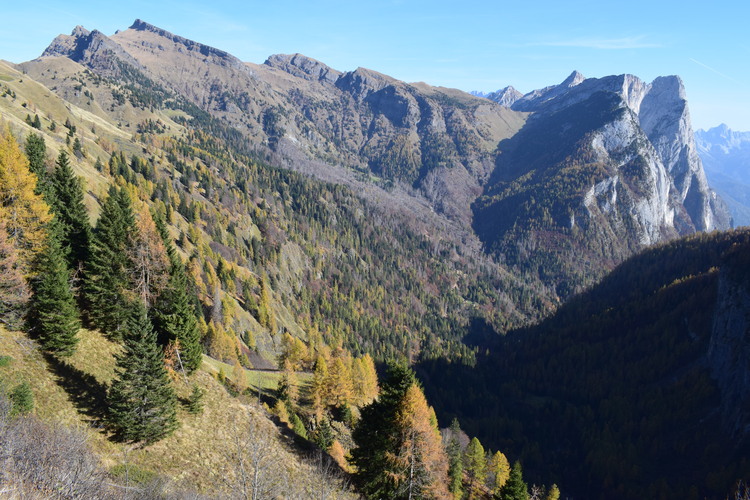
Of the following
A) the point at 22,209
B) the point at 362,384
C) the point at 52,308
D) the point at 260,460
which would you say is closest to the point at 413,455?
the point at 260,460

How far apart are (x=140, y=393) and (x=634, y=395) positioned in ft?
565

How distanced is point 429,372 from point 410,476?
15269 centimetres

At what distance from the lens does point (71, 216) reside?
39719mm

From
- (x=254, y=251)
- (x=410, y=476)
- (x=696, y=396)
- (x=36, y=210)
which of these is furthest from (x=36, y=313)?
(x=696, y=396)

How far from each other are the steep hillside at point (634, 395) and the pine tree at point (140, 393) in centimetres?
12330

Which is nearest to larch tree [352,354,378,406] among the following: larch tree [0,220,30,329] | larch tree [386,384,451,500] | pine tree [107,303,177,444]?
larch tree [386,384,451,500]

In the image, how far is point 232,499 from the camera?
23.8m

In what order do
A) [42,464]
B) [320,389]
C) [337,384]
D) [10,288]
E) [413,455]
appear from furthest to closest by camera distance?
[337,384] → [320,389] → [413,455] → [10,288] → [42,464]

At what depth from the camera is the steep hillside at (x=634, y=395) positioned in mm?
112688

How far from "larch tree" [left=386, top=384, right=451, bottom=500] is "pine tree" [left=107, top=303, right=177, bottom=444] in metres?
18.5

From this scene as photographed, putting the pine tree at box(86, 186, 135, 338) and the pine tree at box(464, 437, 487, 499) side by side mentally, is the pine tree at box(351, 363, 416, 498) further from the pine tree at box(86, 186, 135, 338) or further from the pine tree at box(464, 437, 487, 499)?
the pine tree at box(464, 437, 487, 499)

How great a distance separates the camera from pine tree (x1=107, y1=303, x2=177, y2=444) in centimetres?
2883

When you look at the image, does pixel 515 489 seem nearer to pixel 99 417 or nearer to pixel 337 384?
pixel 337 384

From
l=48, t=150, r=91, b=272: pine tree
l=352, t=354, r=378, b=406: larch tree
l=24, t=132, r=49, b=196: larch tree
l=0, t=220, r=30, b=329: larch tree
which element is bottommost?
l=352, t=354, r=378, b=406: larch tree
